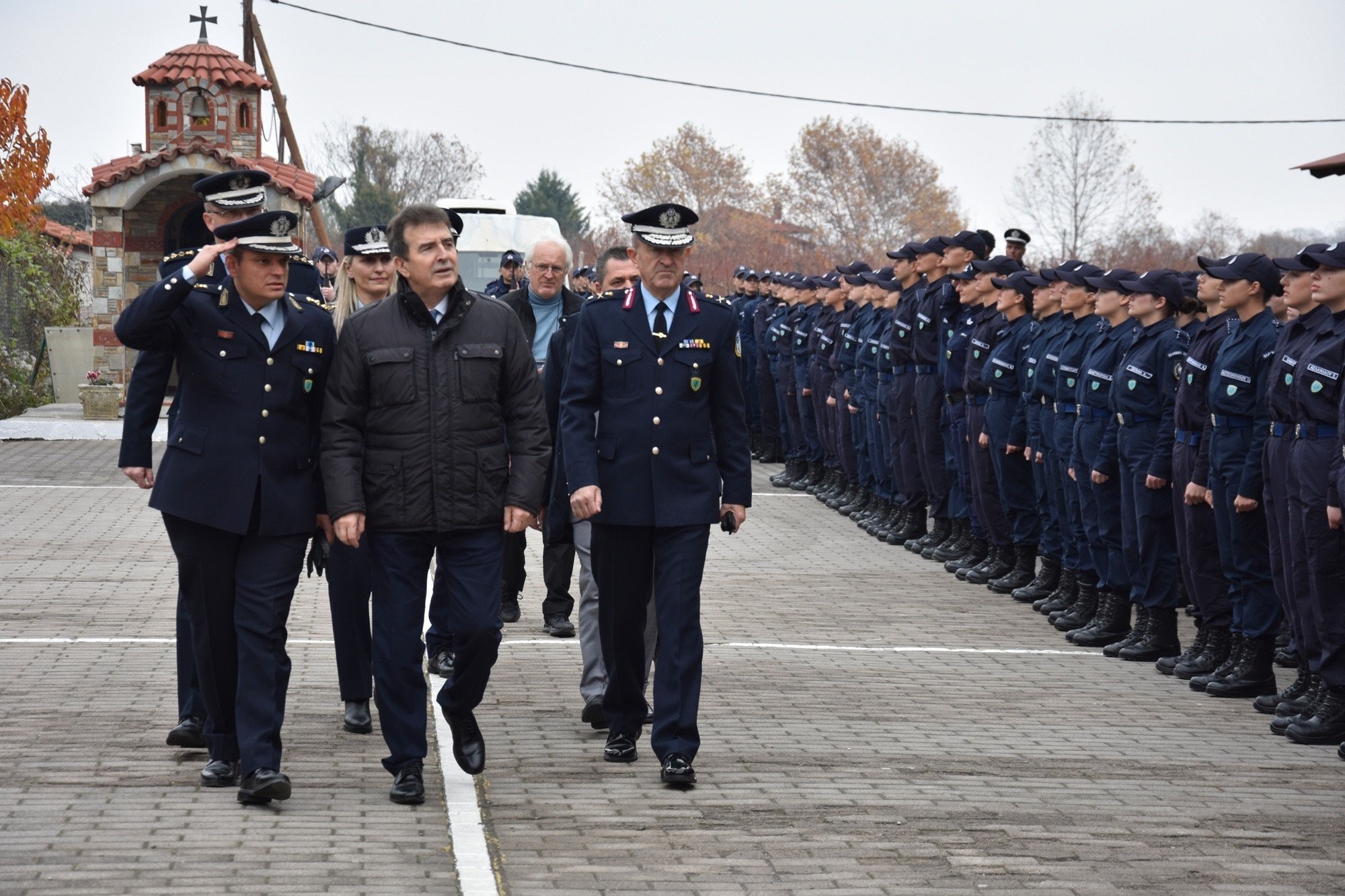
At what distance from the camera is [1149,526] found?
416 inches

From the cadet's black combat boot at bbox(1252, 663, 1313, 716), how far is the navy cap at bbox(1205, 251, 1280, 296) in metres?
2.08

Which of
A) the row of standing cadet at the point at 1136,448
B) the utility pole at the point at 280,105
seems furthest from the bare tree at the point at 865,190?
the row of standing cadet at the point at 1136,448

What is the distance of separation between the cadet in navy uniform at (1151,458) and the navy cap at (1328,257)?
181cm

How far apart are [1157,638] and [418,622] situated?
5.43 meters

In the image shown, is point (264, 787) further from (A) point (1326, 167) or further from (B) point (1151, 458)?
(A) point (1326, 167)

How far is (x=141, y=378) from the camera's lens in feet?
21.9

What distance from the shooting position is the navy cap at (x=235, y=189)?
7004 mm

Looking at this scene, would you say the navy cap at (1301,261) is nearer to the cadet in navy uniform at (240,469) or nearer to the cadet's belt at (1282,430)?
the cadet's belt at (1282,430)

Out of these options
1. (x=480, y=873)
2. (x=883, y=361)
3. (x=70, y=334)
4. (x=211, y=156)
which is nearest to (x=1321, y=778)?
(x=480, y=873)

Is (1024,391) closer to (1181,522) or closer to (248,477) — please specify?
(1181,522)

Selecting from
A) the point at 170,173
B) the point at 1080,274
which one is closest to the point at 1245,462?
the point at 1080,274

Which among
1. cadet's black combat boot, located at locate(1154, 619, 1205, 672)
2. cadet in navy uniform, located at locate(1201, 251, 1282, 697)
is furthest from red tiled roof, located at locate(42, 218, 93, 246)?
cadet in navy uniform, located at locate(1201, 251, 1282, 697)

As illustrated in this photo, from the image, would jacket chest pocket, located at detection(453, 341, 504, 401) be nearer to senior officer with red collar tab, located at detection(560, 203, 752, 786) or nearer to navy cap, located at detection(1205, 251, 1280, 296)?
senior officer with red collar tab, located at detection(560, 203, 752, 786)

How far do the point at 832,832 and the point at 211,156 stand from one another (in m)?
21.9
